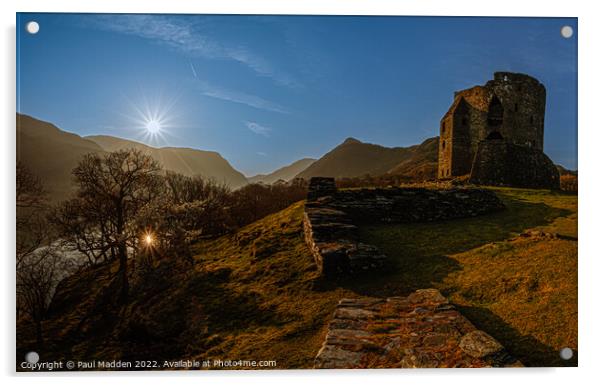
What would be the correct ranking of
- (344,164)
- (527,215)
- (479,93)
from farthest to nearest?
(479,93)
(527,215)
(344,164)

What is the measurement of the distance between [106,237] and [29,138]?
2.14m

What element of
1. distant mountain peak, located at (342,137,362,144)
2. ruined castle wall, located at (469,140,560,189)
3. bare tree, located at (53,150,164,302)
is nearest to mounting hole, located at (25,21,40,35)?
bare tree, located at (53,150,164,302)

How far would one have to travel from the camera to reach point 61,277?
6207 mm

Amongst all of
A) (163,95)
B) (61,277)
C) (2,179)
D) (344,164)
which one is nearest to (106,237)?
(61,277)

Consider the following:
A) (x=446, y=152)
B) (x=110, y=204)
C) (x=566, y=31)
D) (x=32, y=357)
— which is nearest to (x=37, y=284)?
(x=32, y=357)

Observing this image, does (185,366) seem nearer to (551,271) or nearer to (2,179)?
(2,179)

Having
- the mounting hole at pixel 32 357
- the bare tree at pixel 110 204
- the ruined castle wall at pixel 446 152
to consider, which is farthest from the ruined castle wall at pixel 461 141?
the mounting hole at pixel 32 357

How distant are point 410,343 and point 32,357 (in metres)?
5.80

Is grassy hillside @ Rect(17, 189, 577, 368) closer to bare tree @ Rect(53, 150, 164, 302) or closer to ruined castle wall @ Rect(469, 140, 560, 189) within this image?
bare tree @ Rect(53, 150, 164, 302)

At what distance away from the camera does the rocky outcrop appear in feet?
11.4

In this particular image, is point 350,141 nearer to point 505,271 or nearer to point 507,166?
point 505,271

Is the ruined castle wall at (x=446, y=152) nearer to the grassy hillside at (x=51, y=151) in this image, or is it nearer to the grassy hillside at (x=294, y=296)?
the grassy hillside at (x=294, y=296)

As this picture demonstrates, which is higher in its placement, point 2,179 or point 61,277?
point 2,179

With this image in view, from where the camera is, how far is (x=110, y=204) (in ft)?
20.2
